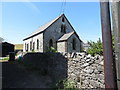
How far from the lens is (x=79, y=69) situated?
4.99 m

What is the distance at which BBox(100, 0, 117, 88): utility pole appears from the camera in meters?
2.80

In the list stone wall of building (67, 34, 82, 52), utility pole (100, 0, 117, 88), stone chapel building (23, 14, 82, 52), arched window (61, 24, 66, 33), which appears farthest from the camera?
arched window (61, 24, 66, 33)

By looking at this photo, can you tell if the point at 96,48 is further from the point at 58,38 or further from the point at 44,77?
the point at 58,38

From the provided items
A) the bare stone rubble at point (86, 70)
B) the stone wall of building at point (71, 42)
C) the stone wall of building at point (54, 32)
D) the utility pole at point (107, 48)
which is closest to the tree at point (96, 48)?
the bare stone rubble at point (86, 70)

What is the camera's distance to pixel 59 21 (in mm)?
21500

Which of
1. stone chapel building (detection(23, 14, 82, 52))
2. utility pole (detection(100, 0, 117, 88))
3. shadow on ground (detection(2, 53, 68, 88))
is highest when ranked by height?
stone chapel building (detection(23, 14, 82, 52))

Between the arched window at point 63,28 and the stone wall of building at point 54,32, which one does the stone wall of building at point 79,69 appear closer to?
the stone wall of building at point 54,32

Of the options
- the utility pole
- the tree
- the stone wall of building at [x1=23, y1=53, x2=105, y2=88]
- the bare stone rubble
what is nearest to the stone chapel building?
the stone wall of building at [x1=23, y1=53, x2=105, y2=88]

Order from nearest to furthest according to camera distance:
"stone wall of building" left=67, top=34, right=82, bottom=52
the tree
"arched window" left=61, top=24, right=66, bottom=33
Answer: the tree → "stone wall of building" left=67, top=34, right=82, bottom=52 → "arched window" left=61, top=24, right=66, bottom=33

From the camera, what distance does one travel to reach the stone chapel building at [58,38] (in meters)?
19.2

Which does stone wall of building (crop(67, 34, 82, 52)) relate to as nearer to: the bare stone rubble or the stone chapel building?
the stone chapel building

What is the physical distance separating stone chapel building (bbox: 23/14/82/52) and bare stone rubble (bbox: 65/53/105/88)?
13608mm

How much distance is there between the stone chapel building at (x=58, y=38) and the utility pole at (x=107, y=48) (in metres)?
15.9

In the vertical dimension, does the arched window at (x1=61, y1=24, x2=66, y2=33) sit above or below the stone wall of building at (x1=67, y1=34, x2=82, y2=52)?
above
